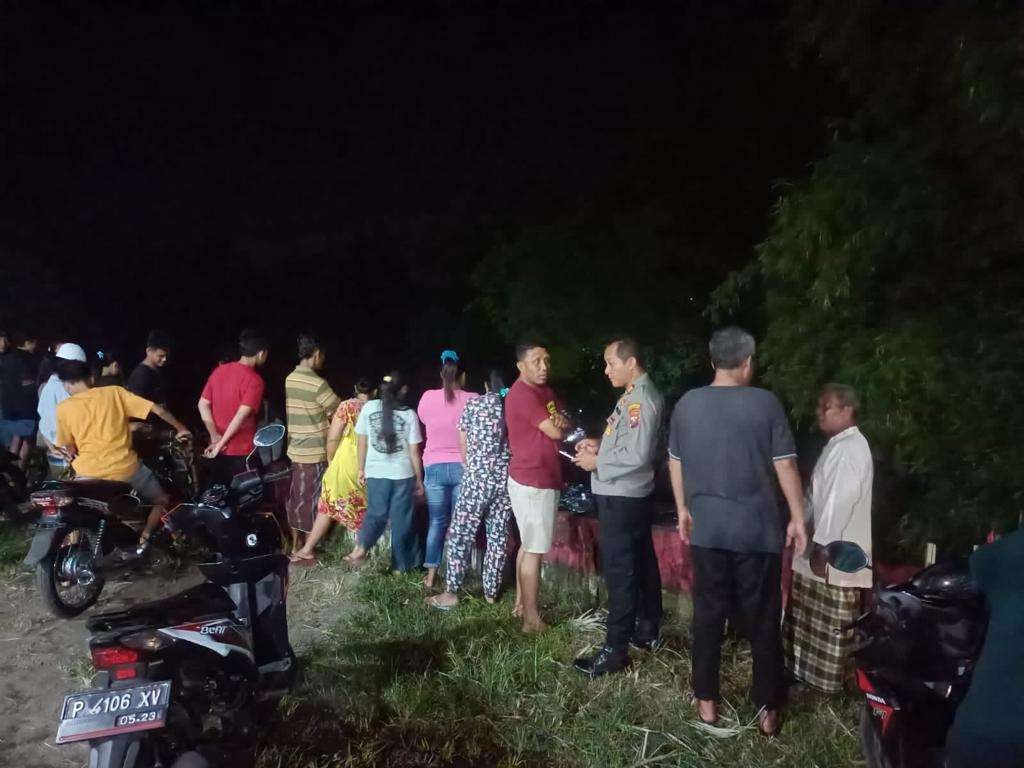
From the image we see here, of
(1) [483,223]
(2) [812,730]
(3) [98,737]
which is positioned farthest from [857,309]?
(1) [483,223]

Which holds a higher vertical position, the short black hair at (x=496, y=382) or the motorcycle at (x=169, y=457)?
the short black hair at (x=496, y=382)

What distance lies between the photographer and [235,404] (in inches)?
256

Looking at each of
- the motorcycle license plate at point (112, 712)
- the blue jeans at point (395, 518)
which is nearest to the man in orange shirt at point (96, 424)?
the blue jeans at point (395, 518)

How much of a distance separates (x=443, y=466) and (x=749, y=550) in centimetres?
271

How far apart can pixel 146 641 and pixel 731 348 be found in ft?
8.51

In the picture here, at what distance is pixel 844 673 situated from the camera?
4.20m

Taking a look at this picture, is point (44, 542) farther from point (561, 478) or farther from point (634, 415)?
point (634, 415)

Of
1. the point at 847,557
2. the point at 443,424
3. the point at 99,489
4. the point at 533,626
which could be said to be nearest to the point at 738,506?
the point at 847,557

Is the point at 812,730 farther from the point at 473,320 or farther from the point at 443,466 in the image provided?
the point at 473,320

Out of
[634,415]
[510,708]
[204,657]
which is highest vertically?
[634,415]

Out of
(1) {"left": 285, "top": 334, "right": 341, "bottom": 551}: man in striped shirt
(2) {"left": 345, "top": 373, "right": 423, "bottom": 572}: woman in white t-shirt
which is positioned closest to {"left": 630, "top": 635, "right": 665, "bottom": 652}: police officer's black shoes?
(2) {"left": 345, "top": 373, "right": 423, "bottom": 572}: woman in white t-shirt

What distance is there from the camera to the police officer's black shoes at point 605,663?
4.46 meters

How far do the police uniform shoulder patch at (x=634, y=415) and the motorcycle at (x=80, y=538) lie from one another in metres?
3.69

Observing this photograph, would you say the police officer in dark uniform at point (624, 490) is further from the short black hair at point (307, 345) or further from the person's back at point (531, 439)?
the short black hair at point (307, 345)
